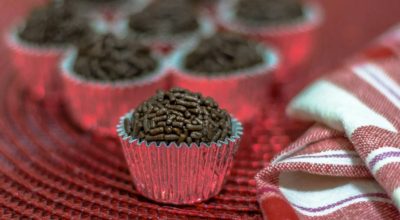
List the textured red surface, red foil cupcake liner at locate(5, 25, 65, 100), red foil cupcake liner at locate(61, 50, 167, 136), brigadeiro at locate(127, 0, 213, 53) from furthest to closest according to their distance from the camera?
brigadeiro at locate(127, 0, 213, 53) → red foil cupcake liner at locate(5, 25, 65, 100) → red foil cupcake liner at locate(61, 50, 167, 136) → the textured red surface

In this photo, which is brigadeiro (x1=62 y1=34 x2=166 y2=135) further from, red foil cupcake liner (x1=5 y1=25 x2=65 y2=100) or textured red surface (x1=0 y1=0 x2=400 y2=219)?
red foil cupcake liner (x1=5 y1=25 x2=65 y2=100)

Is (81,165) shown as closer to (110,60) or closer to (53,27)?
(110,60)

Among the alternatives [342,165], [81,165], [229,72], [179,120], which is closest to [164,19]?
[229,72]

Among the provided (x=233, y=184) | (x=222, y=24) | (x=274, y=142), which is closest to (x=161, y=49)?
(x=222, y=24)

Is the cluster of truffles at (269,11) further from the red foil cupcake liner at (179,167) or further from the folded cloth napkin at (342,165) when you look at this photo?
the red foil cupcake liner at (179,167)

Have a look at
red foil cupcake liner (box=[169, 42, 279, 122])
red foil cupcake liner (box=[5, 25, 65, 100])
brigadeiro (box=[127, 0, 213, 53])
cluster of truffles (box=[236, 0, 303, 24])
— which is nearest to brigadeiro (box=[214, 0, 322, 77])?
cluster of truffles (box=[236, 0, 303, 24])

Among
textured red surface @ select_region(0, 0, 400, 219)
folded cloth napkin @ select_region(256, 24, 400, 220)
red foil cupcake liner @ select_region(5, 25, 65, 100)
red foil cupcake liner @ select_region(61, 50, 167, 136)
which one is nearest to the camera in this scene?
folded cloth napkin @ select_region(256, 24, 400, 220)

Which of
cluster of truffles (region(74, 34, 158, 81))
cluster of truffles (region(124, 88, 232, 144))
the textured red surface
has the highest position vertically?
cluster of truffles (region(124, 88, 232, 144))
